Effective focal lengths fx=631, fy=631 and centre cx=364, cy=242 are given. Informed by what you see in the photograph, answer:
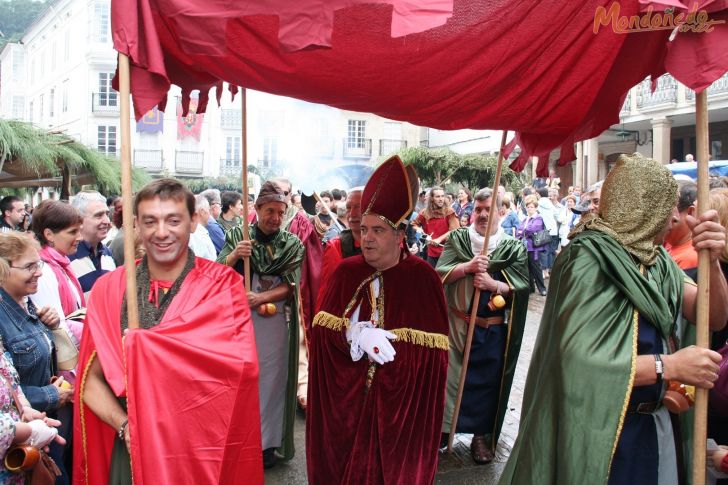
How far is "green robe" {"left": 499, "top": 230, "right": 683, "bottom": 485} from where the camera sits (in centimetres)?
265

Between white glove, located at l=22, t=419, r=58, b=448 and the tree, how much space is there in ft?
199

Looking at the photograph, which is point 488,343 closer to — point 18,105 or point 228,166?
point 228,166

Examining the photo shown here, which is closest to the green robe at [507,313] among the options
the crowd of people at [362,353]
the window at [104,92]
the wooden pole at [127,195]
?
→ the crowd of people at [362,353]

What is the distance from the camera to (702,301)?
2697 mm

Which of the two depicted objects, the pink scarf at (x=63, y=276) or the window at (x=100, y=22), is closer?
the pink scarf at (x=63, y=276)

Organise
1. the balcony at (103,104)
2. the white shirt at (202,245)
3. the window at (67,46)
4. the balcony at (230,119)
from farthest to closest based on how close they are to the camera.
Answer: the window at (67,46)
the balcony at (103,104)
the balcony at (230,119)
the white shirt at (202,245)

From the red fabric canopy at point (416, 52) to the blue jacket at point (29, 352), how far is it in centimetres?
129

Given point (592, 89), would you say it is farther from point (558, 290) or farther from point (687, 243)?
point (687, 243)

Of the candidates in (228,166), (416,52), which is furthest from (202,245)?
(228,166)

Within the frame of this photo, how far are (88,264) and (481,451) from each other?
3439 millimetres

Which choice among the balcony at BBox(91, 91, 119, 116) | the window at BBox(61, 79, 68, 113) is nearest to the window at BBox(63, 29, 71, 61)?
the window at BBox(61, 79, 68, 113)

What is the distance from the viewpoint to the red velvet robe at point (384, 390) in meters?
3.66

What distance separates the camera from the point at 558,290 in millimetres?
2934

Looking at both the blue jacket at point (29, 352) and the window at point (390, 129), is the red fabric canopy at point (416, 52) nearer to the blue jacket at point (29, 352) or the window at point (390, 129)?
the blue jacket at point (29, 352)
